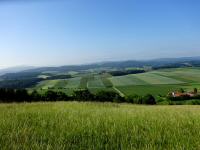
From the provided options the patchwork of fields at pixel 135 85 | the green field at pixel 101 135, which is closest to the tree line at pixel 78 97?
the patchwork of fields at pixel 135 85

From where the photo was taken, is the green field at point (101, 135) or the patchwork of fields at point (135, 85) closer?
the green field at point (101, 135)

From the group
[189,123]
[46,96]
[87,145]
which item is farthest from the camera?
[46,96]

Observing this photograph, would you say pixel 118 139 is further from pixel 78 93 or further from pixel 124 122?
pixel 78 93

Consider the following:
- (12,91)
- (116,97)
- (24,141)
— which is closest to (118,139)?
(24,141)

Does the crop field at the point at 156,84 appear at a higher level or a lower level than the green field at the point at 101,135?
lower

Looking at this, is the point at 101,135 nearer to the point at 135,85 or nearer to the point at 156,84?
the point at 135,85

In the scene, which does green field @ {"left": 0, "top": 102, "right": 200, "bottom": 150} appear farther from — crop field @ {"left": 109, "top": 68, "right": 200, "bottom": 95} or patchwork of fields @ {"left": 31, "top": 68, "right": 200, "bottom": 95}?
crop field @ {"left": 109, "top": 68, "right": 200, "bottom": 95}

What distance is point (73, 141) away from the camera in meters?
3.60

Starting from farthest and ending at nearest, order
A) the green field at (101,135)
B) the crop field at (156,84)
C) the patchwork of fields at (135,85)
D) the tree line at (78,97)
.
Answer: the patchwork of fields at (135,85) → the crop field at (156,84) → the tree line at (78,97) → the green field at (101,135)

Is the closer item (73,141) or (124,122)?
(73,141)

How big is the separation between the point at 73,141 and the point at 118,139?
594mm

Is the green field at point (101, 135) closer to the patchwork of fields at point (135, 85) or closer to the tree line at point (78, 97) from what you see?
the tree line at point (78, 97)

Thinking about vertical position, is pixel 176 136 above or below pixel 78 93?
above

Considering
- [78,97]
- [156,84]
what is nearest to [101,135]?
[78,97]
